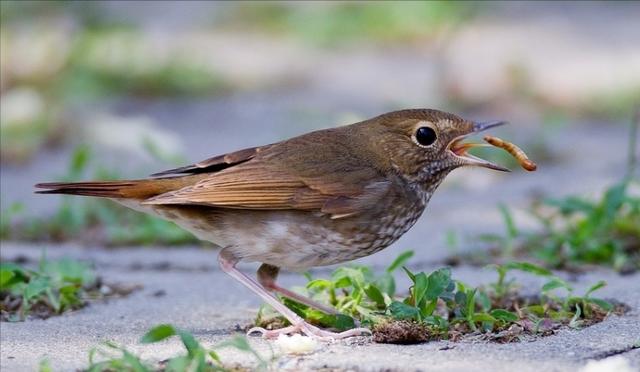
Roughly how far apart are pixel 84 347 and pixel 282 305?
2.96 ft

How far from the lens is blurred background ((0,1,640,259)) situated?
26.1ft

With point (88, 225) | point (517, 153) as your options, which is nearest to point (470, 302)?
point (517, 153)

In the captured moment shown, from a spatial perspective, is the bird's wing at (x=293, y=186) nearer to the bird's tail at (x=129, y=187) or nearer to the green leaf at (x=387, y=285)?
the bird's tail at (x=129, y=187)

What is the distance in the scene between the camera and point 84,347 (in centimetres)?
457

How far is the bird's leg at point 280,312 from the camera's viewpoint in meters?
4.75

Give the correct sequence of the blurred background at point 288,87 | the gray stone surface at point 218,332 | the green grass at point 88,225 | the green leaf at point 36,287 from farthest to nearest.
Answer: the blurred background at point 288,87
the green grass at point 88,225
the green leaf at point 36,287
the gray stone surface at point 218,332

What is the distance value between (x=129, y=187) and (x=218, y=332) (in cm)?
83

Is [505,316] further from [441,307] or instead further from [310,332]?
[310,332]

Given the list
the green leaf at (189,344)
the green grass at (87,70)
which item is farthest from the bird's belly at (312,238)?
the green grass at (87,70)

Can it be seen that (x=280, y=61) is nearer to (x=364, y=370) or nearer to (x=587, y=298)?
(x=587, y=298)

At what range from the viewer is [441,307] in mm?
5301

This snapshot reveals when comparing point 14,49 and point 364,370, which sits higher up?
point 14,49

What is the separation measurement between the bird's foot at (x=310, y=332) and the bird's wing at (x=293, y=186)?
538 millimetres

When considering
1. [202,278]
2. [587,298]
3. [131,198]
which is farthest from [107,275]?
[587,298]
